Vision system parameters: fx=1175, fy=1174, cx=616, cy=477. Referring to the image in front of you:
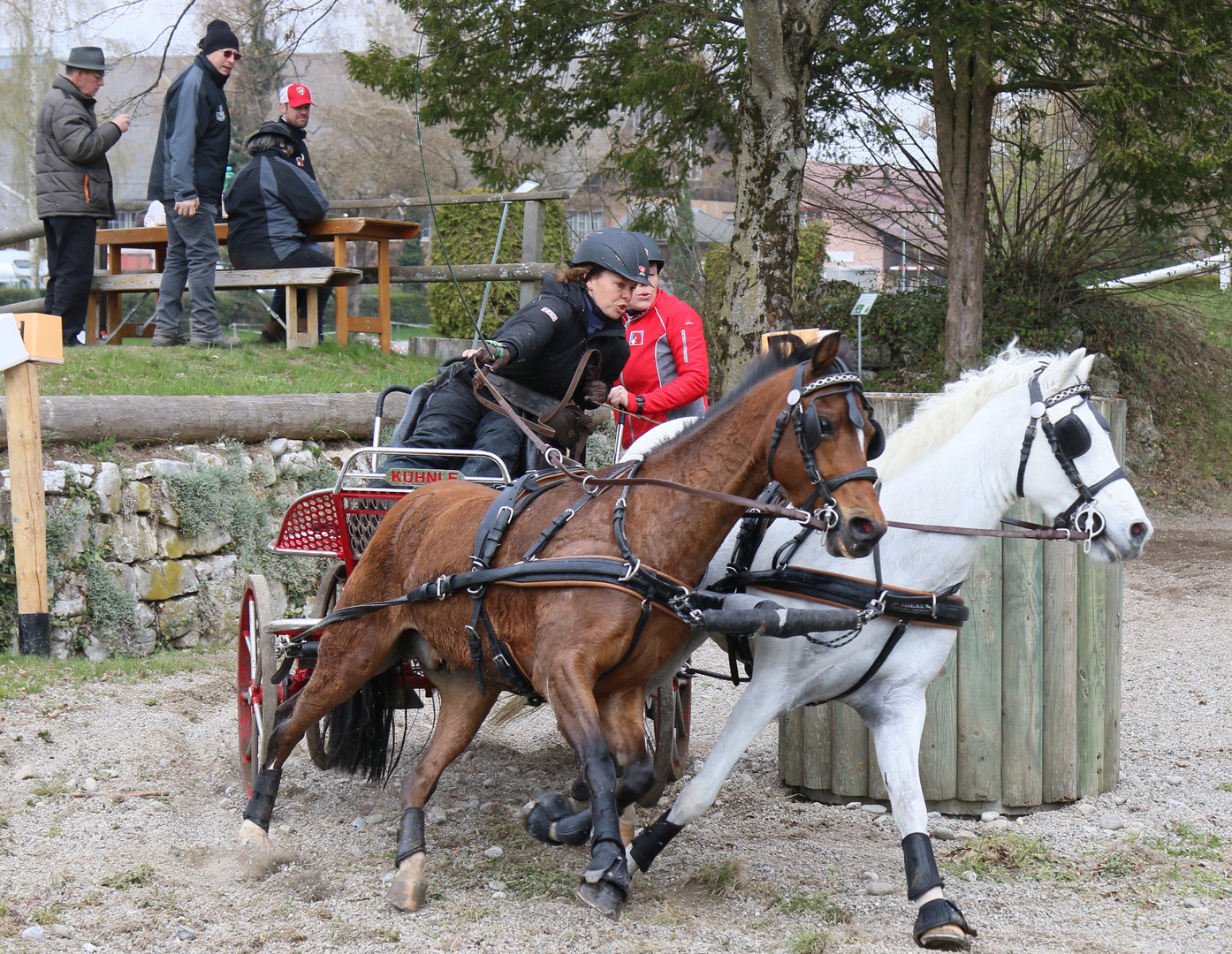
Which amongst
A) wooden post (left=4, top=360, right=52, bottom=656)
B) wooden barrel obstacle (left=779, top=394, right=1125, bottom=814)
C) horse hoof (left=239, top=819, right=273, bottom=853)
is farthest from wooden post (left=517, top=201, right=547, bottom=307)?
horse hoof (left=239, top=819, right=273, bottom=853)

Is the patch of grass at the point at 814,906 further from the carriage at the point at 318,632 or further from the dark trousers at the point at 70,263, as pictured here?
the dark trousers at the point at 70,263

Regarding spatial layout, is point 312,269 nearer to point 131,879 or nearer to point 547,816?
point 131,879

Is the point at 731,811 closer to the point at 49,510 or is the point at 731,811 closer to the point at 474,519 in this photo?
the point at 474,519

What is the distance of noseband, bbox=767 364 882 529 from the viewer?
3197mm

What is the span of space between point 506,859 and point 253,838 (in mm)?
909

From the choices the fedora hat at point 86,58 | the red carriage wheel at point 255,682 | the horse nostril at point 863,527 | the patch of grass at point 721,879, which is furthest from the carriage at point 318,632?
the fedora hat at point 86,58

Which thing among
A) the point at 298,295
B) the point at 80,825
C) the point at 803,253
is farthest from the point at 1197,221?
the point at 80,825

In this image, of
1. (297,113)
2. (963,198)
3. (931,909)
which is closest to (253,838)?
(931,909)

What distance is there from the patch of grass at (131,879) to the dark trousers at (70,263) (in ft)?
20.7

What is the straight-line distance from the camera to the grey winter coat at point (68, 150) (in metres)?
8.80

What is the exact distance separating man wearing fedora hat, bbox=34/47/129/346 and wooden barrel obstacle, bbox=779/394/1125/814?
693cm

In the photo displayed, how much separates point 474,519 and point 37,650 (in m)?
3.66

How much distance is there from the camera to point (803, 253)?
1616cm

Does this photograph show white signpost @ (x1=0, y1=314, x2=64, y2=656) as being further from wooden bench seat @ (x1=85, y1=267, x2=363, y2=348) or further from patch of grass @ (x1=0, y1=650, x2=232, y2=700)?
wooden bench seat @ (x1=85, y1=267, x2=363, y2=348)
